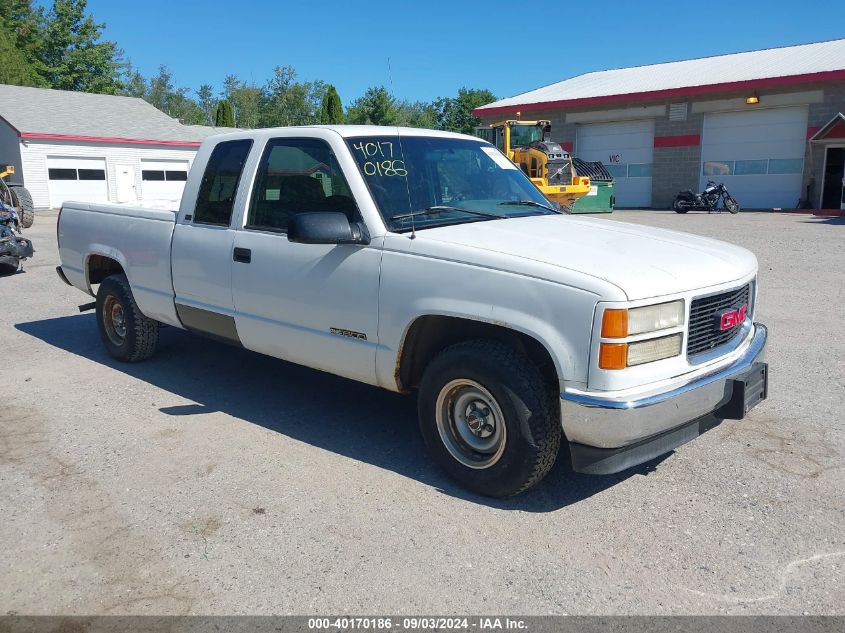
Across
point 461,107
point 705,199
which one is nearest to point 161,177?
point 705,199

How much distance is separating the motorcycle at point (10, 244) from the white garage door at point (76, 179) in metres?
22.6

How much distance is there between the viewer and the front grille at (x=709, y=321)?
12.0 feet

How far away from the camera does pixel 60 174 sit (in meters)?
34.0

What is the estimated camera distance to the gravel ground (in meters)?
3.10

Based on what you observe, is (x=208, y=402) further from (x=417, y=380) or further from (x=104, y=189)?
(x=104, y=189)

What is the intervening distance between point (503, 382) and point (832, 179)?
2719 cm

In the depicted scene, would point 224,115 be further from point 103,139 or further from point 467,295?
point 467,295

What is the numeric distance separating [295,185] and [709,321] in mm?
2676

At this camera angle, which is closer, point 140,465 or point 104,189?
point 140,465

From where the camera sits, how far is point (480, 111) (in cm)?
3672

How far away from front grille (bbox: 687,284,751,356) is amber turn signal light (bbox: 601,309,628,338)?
1.68 feet

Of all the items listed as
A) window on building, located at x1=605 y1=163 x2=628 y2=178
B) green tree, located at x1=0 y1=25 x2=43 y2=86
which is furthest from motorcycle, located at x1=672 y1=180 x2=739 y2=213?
green tree, located at x1=0 y1=25 x2=43 y2=86

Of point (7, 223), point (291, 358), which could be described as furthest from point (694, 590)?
point (7, 223)

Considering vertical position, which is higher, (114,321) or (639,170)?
(639,170)
